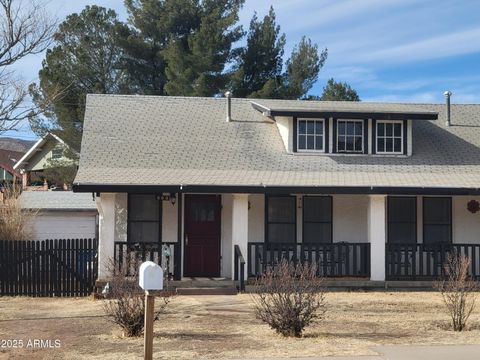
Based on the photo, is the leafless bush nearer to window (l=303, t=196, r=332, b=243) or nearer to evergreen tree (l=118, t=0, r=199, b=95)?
window (l=303, t=196, r=332, b=243)

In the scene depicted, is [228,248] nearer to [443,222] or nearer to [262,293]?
[443,222]

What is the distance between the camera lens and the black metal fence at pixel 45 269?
17.2 meters

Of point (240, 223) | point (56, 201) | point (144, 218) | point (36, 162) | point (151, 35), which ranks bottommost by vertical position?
point (240, 223)

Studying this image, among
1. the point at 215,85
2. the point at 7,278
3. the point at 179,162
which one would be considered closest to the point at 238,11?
the point at 215,85

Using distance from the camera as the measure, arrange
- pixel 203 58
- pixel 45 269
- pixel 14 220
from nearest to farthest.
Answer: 1. pixel 45 269
2. pixel 14 220
3. pixel 203 58

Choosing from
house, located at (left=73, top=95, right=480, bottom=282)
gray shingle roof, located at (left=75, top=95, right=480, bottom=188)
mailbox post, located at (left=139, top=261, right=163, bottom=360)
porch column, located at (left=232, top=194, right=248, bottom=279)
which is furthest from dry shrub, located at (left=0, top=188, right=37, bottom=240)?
mailbox post, located at (left=139, top=261, right=163, bottom=360)

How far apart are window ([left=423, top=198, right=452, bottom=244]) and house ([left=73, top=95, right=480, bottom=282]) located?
27mm

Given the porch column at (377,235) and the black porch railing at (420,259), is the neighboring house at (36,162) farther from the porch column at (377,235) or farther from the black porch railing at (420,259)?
the black porch railing at (420,259)

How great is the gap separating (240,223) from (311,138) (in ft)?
12.5

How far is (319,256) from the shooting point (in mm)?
18172

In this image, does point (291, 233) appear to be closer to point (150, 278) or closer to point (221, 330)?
point (221, 330)

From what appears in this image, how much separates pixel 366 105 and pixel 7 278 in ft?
37.4

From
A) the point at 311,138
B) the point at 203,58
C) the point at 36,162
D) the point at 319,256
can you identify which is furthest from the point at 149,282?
the point at 36,162

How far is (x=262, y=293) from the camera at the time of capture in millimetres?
11828
